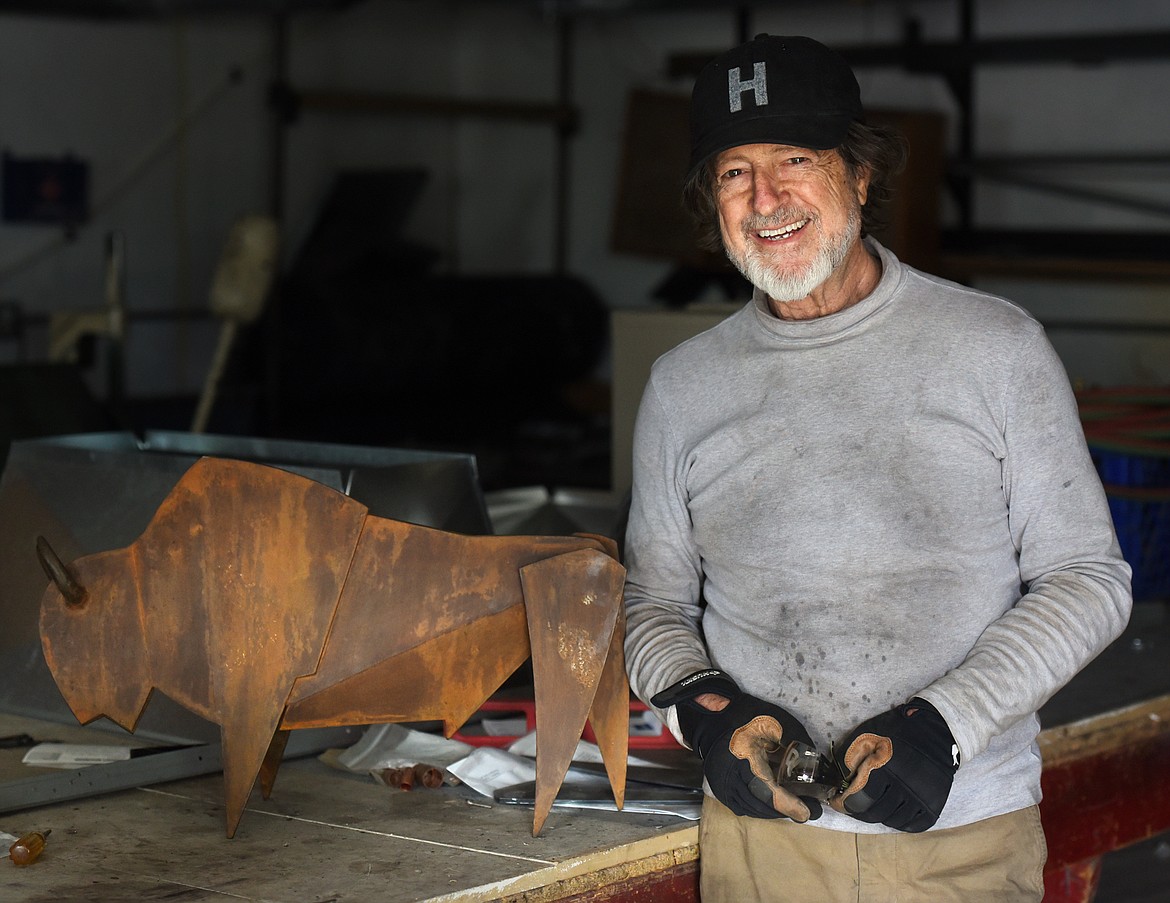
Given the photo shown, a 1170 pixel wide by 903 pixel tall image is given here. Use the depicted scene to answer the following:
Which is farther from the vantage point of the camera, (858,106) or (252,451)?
(252,451)

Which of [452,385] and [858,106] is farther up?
[858,106]

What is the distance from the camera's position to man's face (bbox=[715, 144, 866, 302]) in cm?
180

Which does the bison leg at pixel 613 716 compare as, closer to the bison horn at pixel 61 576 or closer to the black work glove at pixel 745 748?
the black work glove at pixel 745 748

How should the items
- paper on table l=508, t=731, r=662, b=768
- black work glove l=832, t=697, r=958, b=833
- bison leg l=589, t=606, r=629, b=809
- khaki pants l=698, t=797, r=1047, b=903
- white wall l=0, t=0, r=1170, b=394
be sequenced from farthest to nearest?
white wall l=0, t=0, r=1170, b=394
paper on table l=508, t=731, r=662, b=768
bison leg l=589, t=606, r=629, b=809
khaki pants l=698, t=797, r=1047, b=903
black work glove l=832, t=697, r=958, b=833

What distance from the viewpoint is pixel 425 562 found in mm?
1761

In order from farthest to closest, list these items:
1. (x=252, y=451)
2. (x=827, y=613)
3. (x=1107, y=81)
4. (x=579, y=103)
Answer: (x=579, y=103) < (x=1107, y=81) < (x=252, y=451) < (x=827, y=613)

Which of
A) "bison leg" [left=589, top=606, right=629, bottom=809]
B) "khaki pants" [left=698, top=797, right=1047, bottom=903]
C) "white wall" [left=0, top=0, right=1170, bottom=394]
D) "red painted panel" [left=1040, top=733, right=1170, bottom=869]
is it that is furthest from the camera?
"white wall" [left=0, top=0, right=1170, bottom=394]

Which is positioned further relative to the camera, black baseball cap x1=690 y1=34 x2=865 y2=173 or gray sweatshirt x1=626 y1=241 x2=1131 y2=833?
black baseball cap x1=690 y1=34 x2=865 y2=173

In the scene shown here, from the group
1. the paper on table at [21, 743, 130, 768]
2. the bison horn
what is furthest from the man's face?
the paper on table at [21, 743, 130, 768]

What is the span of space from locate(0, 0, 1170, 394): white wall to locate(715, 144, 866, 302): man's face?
3480 millimetres

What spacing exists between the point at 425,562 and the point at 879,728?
0.55 meters

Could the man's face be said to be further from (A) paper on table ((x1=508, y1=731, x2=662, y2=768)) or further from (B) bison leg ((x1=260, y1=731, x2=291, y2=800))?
(B) bison leg ((x1=260, y1=731, x2=291, y2=800))

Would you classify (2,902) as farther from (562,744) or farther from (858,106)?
(858,106)

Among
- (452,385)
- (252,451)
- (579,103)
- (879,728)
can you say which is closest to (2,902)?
(879,728)
